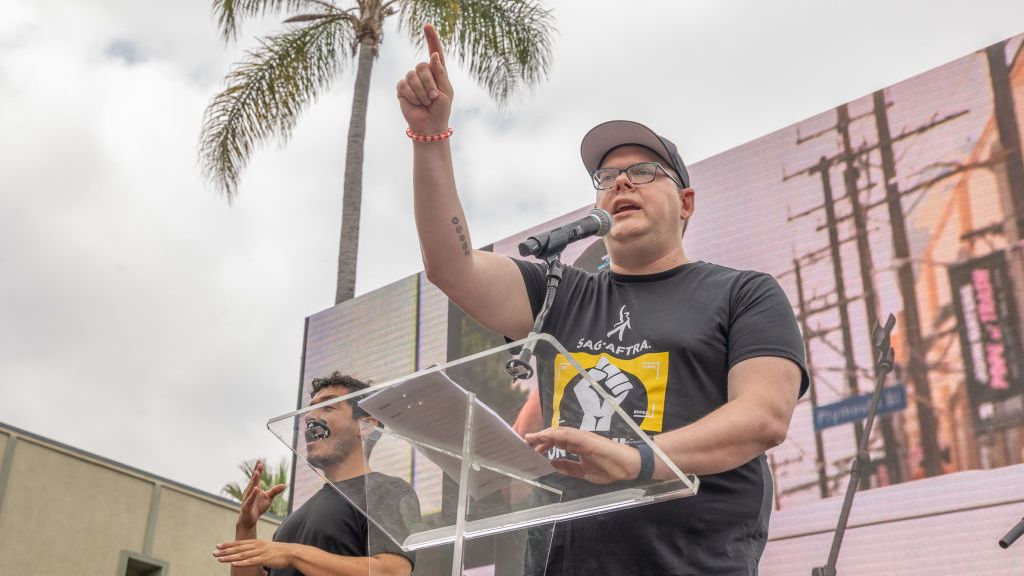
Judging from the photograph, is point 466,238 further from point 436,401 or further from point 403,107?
point 436,401

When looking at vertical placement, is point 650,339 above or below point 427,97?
below

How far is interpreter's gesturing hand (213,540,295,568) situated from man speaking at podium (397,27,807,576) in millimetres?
1254

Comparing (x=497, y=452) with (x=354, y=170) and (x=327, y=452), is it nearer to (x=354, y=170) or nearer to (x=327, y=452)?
(x=327, y=452)

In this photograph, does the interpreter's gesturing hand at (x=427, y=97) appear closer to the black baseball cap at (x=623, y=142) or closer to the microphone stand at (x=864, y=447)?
the black baseball cap at (x=623, y=142)

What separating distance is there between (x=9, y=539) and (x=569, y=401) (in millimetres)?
9921

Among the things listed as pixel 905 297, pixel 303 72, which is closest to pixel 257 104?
pixel 303 72

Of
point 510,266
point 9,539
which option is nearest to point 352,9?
point 9,539

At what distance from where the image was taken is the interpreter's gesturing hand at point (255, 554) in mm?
2934

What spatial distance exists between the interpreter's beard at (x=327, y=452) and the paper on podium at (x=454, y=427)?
0.86ft

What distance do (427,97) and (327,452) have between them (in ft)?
2.16

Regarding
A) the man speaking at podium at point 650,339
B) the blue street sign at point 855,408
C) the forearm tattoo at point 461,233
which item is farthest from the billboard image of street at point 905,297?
the forearm tattoo at point 461,233

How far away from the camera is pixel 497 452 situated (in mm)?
1519

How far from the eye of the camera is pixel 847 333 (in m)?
5.46

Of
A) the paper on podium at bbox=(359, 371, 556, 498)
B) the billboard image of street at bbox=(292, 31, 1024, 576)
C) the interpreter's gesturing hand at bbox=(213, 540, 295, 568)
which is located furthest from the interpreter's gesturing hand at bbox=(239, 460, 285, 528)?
the billboard image of street at bbox=(292, 31, 1024, 576)
